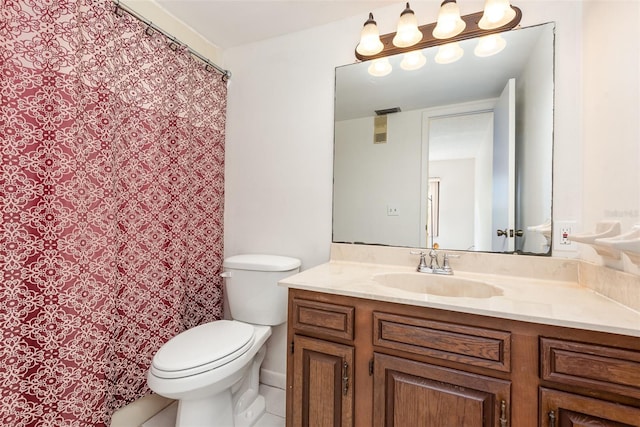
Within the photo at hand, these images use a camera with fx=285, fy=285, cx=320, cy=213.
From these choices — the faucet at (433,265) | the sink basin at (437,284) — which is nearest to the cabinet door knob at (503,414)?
the sink basin at (437,284)

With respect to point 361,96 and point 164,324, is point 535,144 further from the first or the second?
point 164,324

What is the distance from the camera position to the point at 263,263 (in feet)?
5.27

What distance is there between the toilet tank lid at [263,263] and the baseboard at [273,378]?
28.8 inches

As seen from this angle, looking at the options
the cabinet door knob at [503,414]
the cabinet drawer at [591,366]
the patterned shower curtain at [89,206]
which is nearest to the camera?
the cabinet drawer at [591,366]

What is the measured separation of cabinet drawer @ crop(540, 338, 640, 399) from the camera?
2.42ft

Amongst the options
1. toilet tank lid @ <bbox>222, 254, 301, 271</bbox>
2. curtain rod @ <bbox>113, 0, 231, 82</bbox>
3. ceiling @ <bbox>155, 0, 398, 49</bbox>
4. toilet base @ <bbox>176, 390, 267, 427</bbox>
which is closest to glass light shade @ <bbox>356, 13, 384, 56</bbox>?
ceiling @ <bbox>155, 0, 398, 49</bbox>

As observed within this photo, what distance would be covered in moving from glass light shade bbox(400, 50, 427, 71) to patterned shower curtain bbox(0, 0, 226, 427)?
123cm

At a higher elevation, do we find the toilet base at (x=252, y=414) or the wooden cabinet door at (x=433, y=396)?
the wooden cabinet door at (x=433, y=396)

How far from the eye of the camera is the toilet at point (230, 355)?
3.75 feet

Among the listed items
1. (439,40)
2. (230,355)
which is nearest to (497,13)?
(439,40)

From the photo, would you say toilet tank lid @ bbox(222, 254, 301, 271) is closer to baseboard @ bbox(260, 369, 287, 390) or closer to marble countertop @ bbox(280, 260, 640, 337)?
marble countertop @ bbox(280, 260, 640, 337)

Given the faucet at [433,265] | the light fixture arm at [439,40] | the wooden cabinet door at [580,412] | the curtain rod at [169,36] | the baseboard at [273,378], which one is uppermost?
the curtain rod at [169,36]

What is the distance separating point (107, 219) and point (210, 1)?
1.25m

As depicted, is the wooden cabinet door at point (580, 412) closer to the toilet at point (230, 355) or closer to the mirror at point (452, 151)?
the mirror at point (452, 151)
